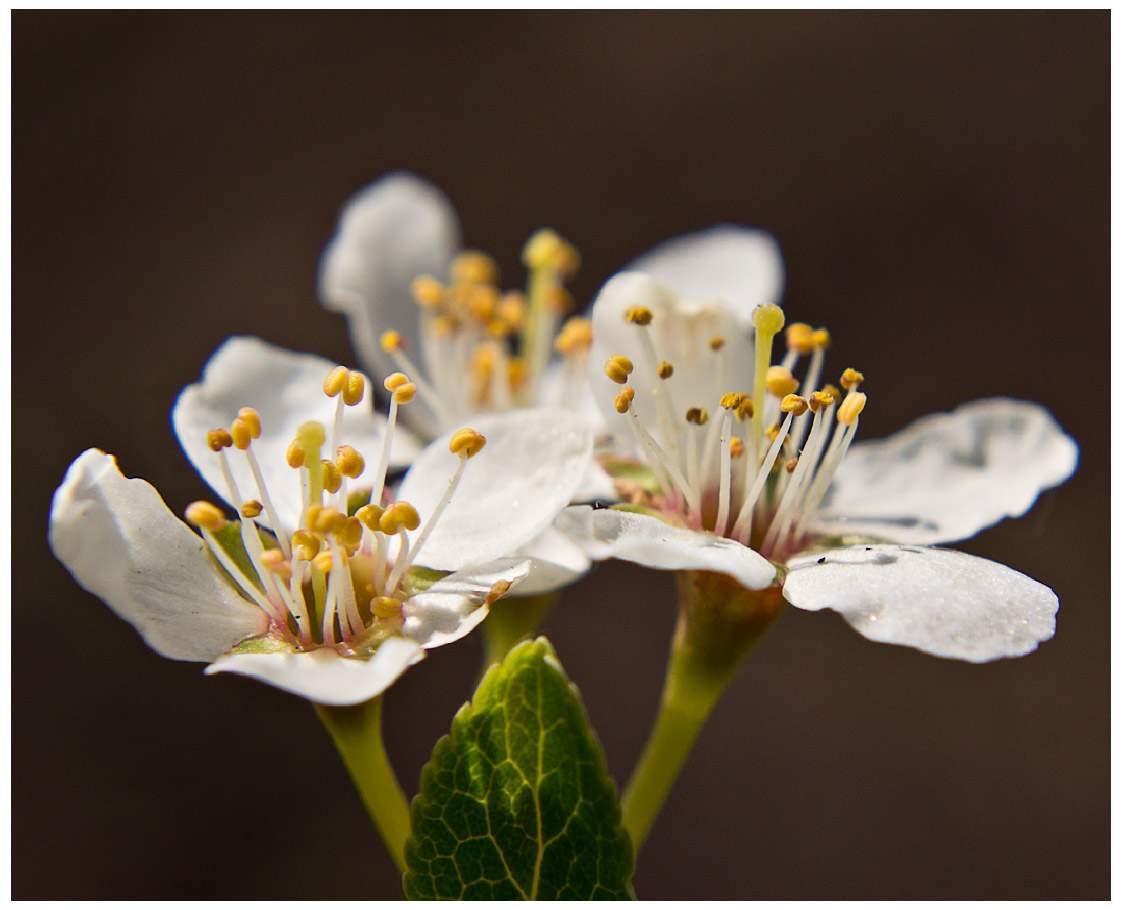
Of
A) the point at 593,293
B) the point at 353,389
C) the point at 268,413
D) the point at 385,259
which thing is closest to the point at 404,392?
the point at 353,389

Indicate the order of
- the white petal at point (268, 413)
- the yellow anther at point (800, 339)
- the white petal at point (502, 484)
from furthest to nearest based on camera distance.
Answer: the yellow anther at point (800, 339) → the white petal at point (268, 413) → the white petal at point (502, 484)

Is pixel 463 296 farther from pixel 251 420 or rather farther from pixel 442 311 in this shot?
pixel 251 420

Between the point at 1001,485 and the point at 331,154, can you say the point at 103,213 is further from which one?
the point at 1001,485

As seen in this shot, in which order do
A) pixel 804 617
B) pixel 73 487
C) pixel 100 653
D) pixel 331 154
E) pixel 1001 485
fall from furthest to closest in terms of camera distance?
pixel 331 154 → pixel 804 617 → pixel 100 653 → pixel 1001 485 → pixel 73 487

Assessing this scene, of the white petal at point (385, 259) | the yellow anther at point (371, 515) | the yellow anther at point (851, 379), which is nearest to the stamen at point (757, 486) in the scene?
the yellow anther at point (851, 379)

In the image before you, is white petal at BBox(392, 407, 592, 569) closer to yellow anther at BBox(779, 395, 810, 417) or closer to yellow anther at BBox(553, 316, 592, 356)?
yellow anther at BBox(779, 395, 810, 417)

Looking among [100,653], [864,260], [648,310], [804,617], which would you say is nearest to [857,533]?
[648,310]

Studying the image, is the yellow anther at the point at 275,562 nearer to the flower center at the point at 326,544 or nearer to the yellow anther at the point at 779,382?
the flower center at the point at 326,544

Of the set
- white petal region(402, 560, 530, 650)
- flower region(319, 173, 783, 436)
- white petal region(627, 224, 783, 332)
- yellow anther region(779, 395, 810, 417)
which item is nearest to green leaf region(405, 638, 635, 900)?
white petal region(402, 560, 530, 650)
